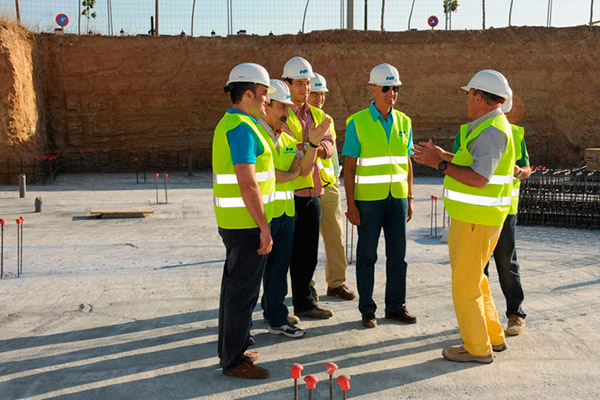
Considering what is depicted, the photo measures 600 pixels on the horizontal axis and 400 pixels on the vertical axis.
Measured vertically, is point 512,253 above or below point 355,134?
below

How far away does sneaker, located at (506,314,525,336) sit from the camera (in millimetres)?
5961

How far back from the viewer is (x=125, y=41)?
93.6ft

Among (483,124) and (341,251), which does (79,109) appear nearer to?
(341,251)

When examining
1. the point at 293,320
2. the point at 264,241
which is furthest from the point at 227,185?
the point at 293,320

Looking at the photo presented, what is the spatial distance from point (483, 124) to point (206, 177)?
19.6 meters

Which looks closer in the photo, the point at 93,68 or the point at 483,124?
the point at 483,124

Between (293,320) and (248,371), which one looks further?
(293,320)

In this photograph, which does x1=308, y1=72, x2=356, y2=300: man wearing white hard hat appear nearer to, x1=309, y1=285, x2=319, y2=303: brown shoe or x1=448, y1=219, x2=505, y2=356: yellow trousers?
x1=309, y1=285, x2=319, y2=303: brown shoe

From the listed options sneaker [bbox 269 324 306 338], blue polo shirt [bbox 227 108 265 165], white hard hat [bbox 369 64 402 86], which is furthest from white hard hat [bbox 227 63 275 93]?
sneaker [bbox 269 324 306 338]

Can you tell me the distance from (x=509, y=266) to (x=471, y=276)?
95 cm

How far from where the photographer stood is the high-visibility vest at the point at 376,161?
20.3ft

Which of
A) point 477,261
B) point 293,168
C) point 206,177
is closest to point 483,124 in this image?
point 477,261

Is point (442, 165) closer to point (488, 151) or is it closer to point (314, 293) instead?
point (488, 151)

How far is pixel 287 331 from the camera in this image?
5.93 m
